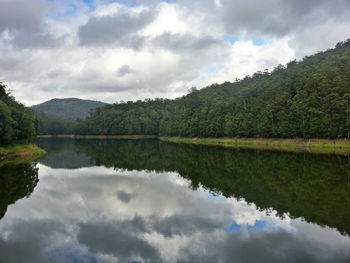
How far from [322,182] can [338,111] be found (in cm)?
4730

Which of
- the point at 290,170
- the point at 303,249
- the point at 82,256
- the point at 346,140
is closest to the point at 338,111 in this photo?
the point at 346,140

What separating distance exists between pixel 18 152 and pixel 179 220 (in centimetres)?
4880

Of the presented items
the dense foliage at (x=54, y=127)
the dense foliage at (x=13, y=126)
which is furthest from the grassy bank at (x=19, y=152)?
the dense foliage at (x=54, y=127)

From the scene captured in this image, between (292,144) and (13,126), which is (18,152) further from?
(292,144)

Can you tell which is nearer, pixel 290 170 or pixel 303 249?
pixel 303 249

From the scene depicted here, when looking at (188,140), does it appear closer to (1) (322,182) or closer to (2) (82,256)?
(1) (322,182)

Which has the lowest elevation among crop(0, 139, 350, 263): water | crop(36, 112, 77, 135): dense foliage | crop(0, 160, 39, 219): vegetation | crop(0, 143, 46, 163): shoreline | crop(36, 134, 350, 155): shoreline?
crop(36, 134, 350, 155): shoreline

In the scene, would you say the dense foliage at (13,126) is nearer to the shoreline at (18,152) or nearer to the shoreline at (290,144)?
the shoreline at (18,152)

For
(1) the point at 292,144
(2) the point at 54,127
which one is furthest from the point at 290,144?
(2) the point at 54,127

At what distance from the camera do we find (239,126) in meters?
87.8

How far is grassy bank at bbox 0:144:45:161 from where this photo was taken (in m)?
49.1

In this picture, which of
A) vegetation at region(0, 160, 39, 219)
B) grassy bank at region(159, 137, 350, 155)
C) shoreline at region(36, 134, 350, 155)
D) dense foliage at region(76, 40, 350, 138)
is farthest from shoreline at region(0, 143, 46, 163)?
dense foliage at region(76, 40, 350, 138)

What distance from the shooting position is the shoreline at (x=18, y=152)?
48.9m

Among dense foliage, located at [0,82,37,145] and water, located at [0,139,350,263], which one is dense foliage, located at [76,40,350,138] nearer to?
water, located at [0,139,350,263]
